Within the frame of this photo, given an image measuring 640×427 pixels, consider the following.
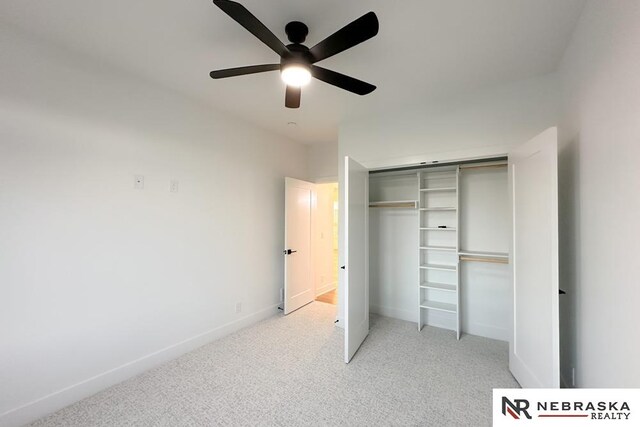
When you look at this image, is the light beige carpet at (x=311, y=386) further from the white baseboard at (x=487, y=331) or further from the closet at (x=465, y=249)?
the closet at (x=465, y=249)

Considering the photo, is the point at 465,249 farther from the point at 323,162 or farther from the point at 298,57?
the point at 298,57

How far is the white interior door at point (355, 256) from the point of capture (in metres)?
2.52

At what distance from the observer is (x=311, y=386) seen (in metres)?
2.11

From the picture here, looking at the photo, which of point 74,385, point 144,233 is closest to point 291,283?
point 144,233

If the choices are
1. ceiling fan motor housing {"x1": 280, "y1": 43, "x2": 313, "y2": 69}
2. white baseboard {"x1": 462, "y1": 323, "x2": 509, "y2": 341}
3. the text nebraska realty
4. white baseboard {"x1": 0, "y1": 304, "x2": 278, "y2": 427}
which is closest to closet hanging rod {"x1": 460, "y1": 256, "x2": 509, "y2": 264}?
white baseboard {"x1": 462, "y1": 323, "x2": 509, "y2": 341}

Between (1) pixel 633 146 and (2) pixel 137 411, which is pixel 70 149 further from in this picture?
(1) pixel 633 146

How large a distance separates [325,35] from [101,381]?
3.26 meters

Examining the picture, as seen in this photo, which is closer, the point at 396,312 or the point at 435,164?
the point at 435,164

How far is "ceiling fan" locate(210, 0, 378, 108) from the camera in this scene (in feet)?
3.98

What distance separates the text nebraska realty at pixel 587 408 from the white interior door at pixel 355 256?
4.42 ft

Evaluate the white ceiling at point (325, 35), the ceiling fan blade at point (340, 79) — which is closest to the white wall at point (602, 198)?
the white ceiling at point (325, 35)

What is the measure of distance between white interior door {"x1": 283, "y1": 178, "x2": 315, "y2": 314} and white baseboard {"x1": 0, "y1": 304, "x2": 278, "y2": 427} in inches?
38.9

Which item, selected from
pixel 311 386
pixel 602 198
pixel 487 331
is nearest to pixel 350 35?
pixel 602 198

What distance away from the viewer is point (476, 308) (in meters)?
3.05
